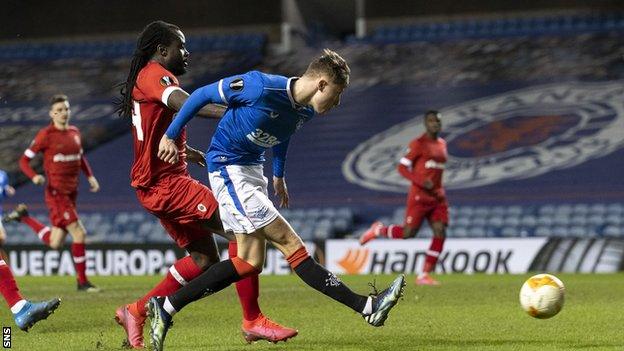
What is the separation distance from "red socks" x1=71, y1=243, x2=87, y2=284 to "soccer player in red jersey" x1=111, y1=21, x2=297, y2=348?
5.68 metres

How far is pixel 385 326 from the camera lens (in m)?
7.48

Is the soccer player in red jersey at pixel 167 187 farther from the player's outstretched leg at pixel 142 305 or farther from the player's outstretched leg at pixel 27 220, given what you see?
the player's outstretched leg at pixel 27 220

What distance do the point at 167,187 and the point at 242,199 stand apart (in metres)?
0.81

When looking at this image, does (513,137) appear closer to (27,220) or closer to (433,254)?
(433,254)

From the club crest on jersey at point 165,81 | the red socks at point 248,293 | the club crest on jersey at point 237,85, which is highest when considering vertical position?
the club crest on jersey at point 237,85

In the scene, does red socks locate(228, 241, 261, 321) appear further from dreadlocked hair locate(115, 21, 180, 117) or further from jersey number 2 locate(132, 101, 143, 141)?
dreadlocked hair locate(115, 21, 180, 117)

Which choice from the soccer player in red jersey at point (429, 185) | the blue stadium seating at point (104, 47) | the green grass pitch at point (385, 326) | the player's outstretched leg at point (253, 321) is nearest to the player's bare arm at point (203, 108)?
the player's outstretched leg at point (253, 321)

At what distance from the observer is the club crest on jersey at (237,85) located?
5.95 m

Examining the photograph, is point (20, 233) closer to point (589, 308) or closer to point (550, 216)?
point (550, 216)

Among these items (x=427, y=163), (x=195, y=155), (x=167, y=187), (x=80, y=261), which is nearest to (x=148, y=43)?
(x=195, y=155)

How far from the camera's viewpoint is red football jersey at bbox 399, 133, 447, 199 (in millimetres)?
13266

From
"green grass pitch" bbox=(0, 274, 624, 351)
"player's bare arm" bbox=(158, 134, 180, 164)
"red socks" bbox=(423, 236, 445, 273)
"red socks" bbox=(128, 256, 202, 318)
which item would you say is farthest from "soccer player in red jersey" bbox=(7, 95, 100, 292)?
"player's bare arm" bbox=(158, 134, 180, 164)

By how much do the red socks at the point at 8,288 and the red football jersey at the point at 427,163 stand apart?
274 inches

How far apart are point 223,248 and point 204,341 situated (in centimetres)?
998
